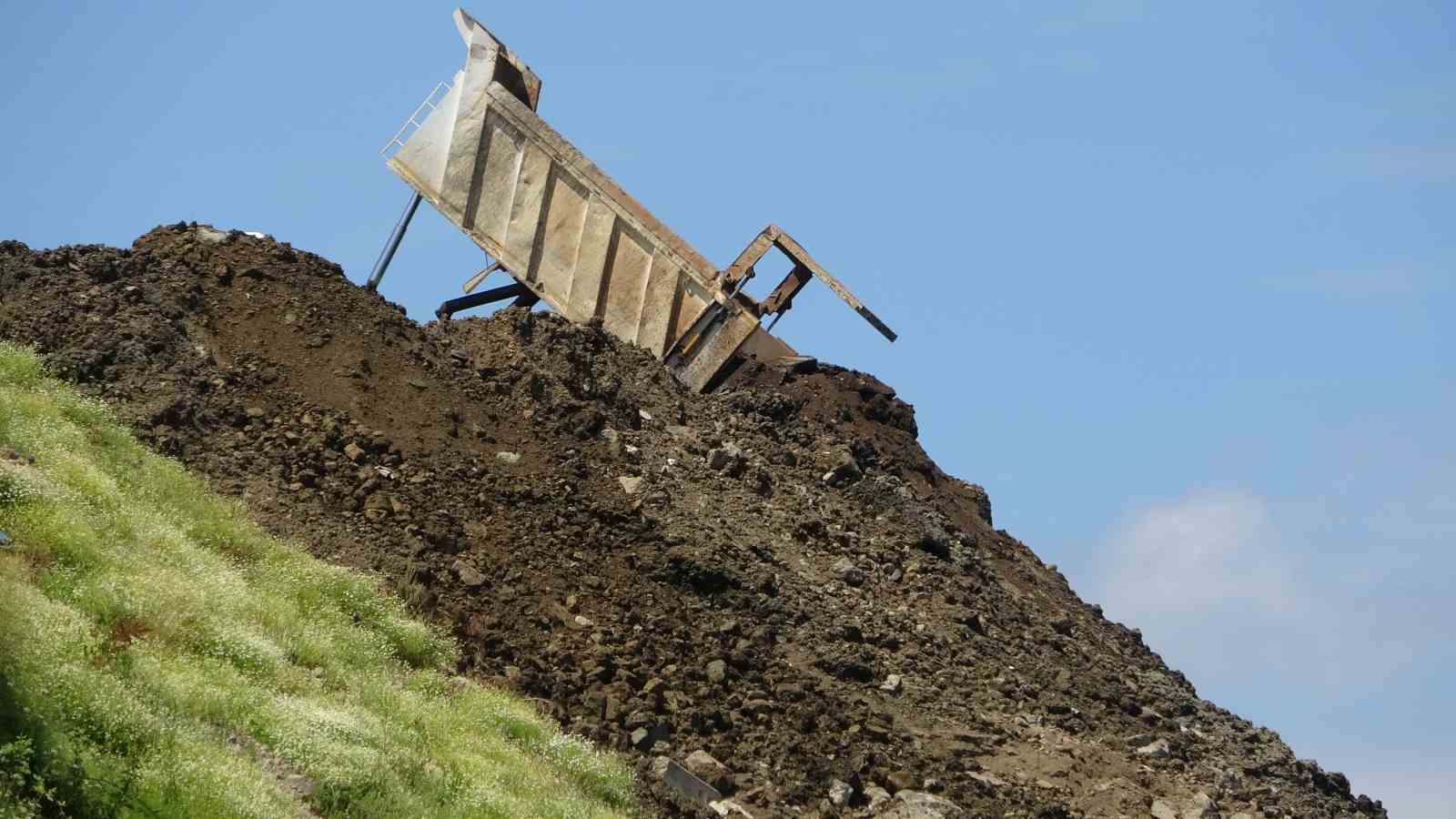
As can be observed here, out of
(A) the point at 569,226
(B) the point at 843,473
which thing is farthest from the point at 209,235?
(B) the point at 843,473

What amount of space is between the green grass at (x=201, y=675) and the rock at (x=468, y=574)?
0.97 m

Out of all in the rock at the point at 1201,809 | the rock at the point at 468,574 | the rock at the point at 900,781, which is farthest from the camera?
the rock at the point at 468,574

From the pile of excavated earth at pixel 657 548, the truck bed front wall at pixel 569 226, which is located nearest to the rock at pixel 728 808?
the pile of excavated earth at pixel 657 548

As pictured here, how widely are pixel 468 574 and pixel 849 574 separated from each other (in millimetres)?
3436

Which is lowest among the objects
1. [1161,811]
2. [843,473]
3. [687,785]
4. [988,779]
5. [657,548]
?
[687,785]

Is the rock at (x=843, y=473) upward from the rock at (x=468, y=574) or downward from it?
upward

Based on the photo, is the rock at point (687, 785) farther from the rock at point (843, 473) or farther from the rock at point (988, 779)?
the rock at point (843, 473)

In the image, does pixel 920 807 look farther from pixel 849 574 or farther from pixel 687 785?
pixel 849 574

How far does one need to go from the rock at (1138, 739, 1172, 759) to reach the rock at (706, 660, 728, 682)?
11.3 feet

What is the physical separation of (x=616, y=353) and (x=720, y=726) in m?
6.47

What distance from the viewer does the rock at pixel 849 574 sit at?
17516mm

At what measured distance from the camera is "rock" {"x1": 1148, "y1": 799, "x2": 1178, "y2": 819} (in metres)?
15.0

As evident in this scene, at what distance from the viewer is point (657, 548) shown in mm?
16844

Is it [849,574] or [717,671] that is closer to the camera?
[717,671]
